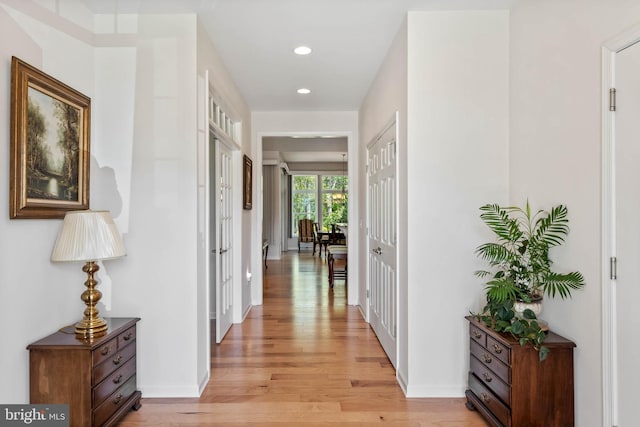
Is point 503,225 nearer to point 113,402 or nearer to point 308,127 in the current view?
point 113,402

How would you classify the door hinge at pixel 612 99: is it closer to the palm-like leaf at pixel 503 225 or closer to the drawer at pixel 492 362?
the palm-like leaf at pixel 503 225

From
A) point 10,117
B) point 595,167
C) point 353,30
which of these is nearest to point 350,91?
point 353,30

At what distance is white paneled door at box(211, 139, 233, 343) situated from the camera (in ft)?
12.6

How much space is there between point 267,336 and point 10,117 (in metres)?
2.89

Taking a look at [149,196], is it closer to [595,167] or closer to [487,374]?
[487,374]

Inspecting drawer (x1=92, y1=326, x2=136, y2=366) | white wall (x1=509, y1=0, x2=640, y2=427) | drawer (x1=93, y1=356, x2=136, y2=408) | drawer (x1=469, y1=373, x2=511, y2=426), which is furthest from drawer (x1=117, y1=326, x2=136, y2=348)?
white wall (x1=509, y1=0, x2=640, y2=427)

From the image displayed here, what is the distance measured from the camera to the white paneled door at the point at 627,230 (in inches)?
67.1

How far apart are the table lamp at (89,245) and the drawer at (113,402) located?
15.0 inches

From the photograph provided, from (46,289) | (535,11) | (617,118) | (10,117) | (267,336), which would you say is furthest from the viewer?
(267,336)

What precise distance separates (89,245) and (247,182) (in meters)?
2.81

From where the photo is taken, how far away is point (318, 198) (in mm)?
12359

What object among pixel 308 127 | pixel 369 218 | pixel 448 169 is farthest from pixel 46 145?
pixel 308 127

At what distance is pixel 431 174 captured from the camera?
2.71 m

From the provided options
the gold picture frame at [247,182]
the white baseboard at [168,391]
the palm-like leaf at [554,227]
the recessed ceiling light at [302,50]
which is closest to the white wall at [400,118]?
the recessed ceiling light at [302,50]
